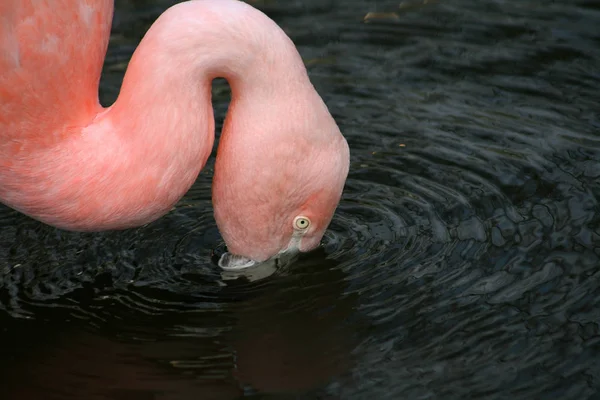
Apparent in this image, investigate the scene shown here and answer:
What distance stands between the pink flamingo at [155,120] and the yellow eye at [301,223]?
101 millimetres

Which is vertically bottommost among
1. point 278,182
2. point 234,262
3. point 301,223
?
point 234,262

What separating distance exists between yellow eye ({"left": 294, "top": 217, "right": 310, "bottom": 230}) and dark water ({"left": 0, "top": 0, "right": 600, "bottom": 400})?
452mm

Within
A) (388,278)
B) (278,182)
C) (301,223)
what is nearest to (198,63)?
(278,182)

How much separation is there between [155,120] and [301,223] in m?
0.85

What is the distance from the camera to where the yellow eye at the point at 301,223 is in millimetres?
4965

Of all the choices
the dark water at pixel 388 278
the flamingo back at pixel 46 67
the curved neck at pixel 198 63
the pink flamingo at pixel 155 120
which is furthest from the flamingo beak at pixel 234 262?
the flamingo back at pixel 46 67

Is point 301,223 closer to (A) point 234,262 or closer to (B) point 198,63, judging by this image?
(A) point 234,262

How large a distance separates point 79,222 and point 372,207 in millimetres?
1887

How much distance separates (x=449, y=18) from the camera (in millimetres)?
8273

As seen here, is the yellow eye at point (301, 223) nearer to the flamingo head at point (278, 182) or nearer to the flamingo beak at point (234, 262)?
the flamingo head at point (278, 182)

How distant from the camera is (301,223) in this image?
16.4 feet

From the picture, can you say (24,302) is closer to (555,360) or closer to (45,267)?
(45,267)

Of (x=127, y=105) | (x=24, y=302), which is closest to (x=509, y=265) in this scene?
(x=127, y=105)

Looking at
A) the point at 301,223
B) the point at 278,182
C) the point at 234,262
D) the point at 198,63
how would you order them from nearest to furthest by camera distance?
1. the point at 198,63
2. the point at 278,182
3. the point at 301,223
4. the point at 234,262
